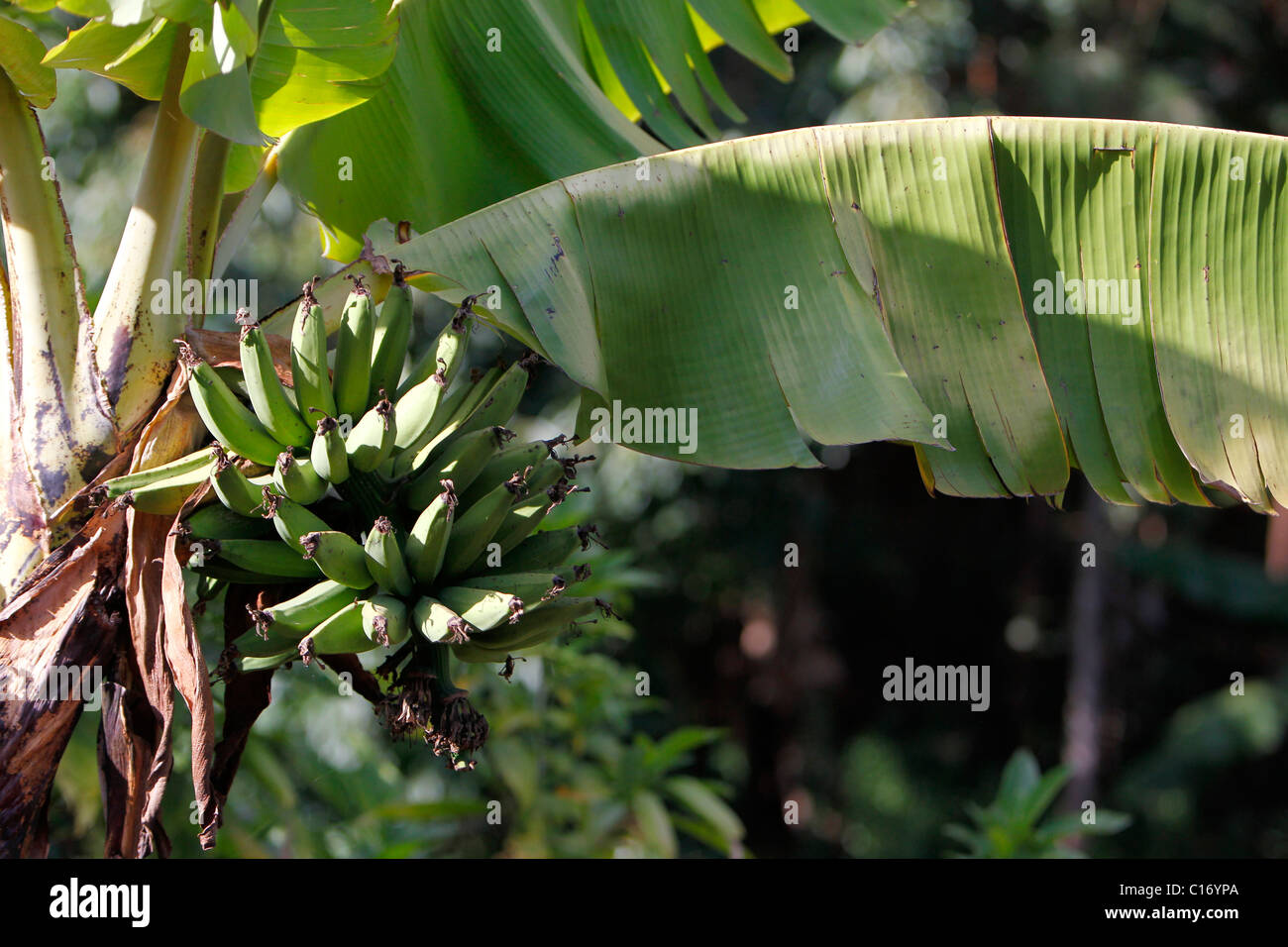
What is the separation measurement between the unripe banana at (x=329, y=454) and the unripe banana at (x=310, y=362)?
6 cm

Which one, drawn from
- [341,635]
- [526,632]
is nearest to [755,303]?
[526,632]

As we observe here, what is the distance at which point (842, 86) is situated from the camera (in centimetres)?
887

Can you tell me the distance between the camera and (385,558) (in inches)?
62.4

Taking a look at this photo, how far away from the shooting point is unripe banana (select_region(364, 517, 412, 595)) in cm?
157

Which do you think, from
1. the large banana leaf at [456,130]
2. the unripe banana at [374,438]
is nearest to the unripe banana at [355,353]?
the unripe banana at [374,438]

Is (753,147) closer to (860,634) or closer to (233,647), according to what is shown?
(233,647)

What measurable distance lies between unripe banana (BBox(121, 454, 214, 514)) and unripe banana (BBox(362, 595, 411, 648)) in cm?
36

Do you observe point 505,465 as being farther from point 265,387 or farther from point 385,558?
point 265,387

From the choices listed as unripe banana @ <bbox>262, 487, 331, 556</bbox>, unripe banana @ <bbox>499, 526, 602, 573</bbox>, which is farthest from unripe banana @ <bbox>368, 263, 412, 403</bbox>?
unripe banana @ <bbox>499, 526, 602, 573</bbox>

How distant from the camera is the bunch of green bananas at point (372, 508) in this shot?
5.27 feet

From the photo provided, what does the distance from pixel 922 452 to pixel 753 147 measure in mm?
686

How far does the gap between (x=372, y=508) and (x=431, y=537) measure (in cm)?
17

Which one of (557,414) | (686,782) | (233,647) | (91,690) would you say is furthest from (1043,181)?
(557,414)

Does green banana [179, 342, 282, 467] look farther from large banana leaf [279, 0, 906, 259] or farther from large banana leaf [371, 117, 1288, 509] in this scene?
large banana leaf [279, 0, 906, 259]
